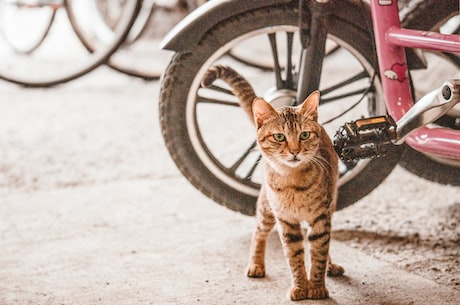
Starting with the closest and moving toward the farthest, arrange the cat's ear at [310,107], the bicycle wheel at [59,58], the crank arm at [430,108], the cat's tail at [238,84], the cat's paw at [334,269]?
the crank arm at [430,108] → the cat's ear at [310,107] → the cat's paw at [334,269] → the cat's tail at [238,84] → the bicycle wheel at [59,58]

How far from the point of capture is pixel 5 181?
290cm

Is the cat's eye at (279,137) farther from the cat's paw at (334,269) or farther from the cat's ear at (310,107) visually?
the cat's paw at (334,269)

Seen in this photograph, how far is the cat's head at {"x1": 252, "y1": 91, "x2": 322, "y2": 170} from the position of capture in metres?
1.83

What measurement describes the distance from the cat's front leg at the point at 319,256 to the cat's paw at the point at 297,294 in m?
0.02

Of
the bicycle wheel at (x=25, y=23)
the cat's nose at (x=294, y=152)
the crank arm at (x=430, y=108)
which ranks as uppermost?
the bicycle wheel at (x=25, y=23)

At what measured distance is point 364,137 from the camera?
189 cm

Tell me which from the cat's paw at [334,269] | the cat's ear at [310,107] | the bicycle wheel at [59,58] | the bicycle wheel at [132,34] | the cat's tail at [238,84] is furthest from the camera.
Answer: the bicycle wheel at [132,34]

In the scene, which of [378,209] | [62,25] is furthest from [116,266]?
[62,25]

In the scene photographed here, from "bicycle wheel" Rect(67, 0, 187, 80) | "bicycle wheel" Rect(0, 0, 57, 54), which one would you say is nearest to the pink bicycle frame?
"bicycle wheel" Rect(67, 0, 187, 80)

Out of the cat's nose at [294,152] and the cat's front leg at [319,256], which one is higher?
the cat's nose at [294,152]

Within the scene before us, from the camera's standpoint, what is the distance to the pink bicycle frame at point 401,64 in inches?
73.9

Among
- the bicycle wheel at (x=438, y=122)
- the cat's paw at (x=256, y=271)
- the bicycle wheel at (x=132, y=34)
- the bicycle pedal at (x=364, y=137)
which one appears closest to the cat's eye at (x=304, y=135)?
the bicycle pedal at (x=364, y=137)

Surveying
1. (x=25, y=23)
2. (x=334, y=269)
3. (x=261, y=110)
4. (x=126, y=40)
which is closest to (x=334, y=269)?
(x=334, y=269)

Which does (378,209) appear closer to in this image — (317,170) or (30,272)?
(317,170)
